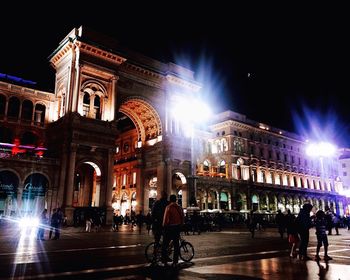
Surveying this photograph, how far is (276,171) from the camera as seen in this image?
212 ft

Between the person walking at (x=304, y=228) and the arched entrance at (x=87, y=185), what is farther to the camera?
the arched entrance at (x=87, y=185)

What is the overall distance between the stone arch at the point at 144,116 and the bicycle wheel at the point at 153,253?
3138cm

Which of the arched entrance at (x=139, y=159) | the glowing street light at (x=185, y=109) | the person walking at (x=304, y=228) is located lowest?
the person walking at (x=304, y=228)

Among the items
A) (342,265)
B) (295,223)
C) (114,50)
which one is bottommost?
(342,265)

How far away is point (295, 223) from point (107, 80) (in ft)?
100

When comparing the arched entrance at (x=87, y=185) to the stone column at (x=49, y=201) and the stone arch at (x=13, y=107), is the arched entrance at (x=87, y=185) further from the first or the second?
the stone arch at (x=13, y=107)

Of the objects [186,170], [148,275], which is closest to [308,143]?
[186,170]

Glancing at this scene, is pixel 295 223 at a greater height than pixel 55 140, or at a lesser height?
lesser

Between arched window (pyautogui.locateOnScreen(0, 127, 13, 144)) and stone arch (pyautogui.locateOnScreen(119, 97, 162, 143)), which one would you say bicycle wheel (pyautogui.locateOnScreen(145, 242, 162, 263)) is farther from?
arched window (pyautogui.locateOnScreen(0, 127, 13, 144))

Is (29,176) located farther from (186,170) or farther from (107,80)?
(186,170)

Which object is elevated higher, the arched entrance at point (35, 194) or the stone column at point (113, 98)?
the stone column at point (113, 98)

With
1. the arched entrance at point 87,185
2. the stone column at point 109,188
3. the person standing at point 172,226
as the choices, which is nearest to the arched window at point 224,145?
the arched entrance at point 87,185

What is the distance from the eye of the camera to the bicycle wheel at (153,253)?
9050mm

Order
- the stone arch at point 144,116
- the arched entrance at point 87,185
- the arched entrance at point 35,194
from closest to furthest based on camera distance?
the arched entrance at point 35,194, the arched entrance at point 87,185, the stone arch at point 144,116
